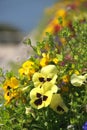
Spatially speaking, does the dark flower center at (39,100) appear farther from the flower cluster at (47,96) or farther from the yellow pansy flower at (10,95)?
the yellow pansy flower at (10,95)

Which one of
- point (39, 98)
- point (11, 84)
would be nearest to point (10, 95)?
point (11, 84)

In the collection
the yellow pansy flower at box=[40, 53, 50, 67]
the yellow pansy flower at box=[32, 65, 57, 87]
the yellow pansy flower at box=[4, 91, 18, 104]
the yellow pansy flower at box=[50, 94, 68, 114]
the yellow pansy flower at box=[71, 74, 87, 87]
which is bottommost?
the yellow pansy flower at box=[50, 94, 68, 114]

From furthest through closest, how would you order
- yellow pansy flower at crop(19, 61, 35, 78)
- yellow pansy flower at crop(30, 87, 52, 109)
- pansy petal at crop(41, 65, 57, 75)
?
yellow pansy flower at crop(19, 61, 35, 78) < pansy petal at crop(41, 65, 57, 75) < yellow pansy flower at crop(30, 87, 52, 109)

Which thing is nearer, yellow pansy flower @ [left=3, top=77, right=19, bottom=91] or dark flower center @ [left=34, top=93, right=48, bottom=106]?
dark flower center @ [left=34, top=93, right=48, bottom=106]

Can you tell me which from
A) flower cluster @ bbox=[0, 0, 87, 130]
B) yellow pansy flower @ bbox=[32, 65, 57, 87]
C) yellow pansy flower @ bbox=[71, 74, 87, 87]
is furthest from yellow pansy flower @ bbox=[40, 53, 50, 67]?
yellow pansy flower @ bbox=[71, 74, 87, 87]

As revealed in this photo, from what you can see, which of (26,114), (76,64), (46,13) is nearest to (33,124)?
(26,114)

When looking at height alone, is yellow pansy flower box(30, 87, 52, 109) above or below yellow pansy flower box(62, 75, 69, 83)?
below

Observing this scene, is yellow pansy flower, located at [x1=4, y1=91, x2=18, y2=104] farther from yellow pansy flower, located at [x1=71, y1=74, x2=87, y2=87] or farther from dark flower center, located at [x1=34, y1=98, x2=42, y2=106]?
yellow pansy flower, located at [x1=71, y1=74, x2=87, y2=87]
